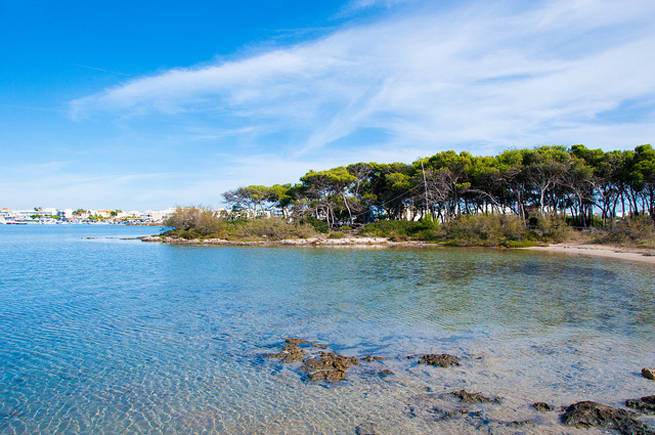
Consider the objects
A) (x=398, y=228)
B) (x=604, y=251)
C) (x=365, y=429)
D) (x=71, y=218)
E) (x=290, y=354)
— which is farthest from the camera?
(x=71, y=218)

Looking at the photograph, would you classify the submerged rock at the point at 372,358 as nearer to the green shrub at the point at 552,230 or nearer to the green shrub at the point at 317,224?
the green shrub at the point at 552,230

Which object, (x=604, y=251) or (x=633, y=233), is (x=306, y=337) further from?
(x=633, y=233)

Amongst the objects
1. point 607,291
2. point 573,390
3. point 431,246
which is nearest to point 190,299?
point 573,390

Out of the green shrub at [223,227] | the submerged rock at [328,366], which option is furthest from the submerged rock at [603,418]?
the green shrub at [223,227]

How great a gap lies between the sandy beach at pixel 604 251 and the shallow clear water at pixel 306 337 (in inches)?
403

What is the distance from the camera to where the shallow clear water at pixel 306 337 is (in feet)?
18.3

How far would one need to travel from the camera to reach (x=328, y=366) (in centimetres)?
729

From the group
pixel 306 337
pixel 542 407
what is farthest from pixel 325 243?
pixel 542 407

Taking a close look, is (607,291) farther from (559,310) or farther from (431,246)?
(431,246)

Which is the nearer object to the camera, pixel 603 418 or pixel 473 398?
pixel 603 418

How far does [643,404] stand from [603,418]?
0.91 meters

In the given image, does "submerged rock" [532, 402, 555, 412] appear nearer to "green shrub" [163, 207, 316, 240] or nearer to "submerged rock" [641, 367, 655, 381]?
"submerged rock" [641, 367, 655, 381]

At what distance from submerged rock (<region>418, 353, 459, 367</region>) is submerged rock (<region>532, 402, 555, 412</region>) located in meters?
1.78

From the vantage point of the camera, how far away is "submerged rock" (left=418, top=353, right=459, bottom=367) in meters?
7.38
